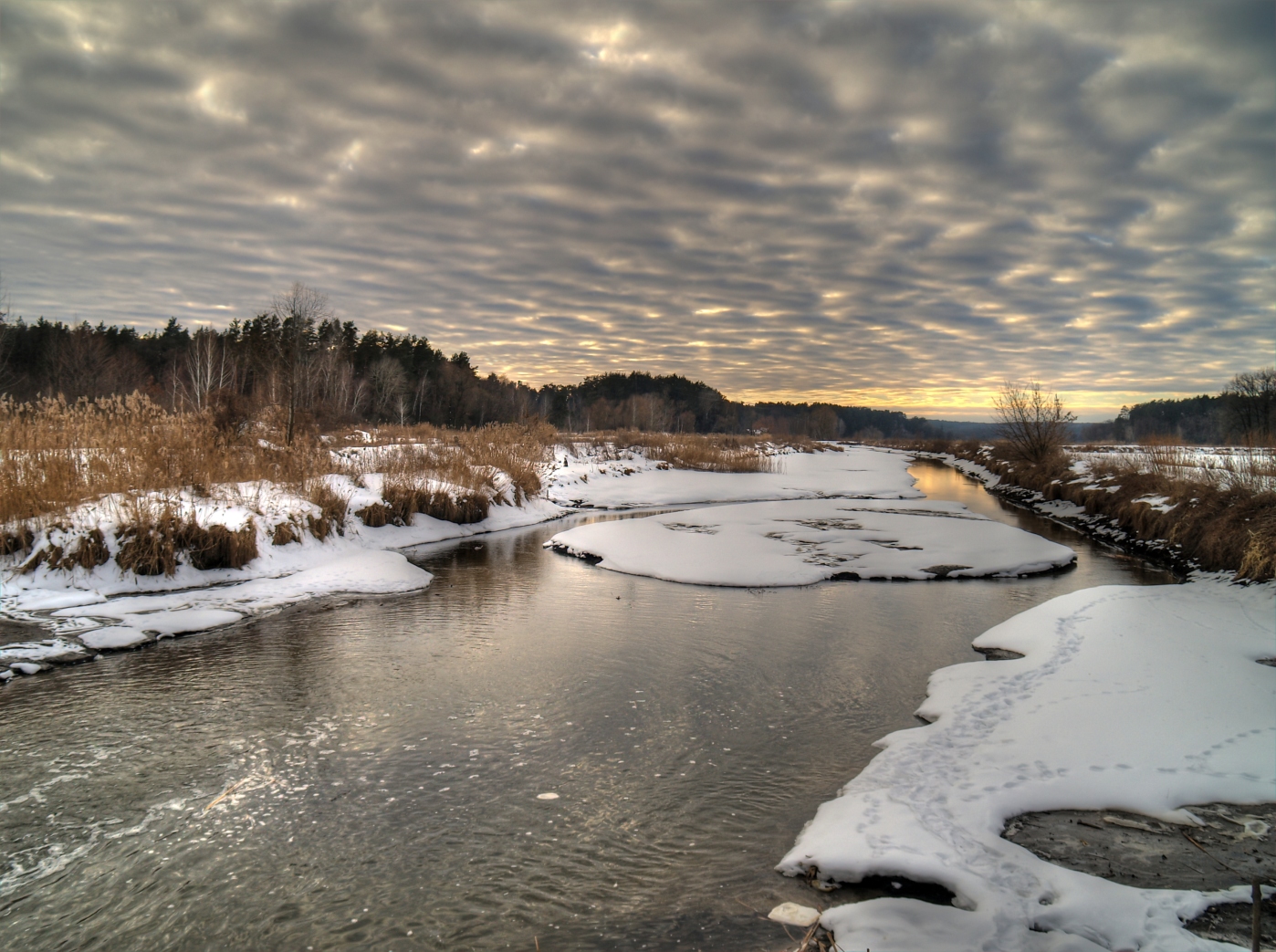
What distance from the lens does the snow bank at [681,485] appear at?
2203cm

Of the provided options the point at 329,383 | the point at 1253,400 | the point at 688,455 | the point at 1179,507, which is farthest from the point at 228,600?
the point at 1253,400

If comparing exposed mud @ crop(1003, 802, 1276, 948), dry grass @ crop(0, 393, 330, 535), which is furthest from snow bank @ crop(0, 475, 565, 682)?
exposed mud @ crop(1003, 802, 1276, 948)

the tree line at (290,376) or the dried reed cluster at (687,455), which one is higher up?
the tree line at (290,376)

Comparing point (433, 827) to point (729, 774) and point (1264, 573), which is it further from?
point (1264, 573)

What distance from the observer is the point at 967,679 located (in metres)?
5.76

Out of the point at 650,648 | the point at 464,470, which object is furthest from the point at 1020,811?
the point at 464,470

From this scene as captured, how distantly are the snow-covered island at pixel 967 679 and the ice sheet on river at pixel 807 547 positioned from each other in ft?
0.23

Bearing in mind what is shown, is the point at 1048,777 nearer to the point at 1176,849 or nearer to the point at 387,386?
the point at 1176,849

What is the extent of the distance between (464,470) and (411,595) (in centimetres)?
746

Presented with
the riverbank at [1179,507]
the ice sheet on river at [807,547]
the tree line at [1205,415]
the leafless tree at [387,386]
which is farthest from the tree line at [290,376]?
the tree line at [1205,415]

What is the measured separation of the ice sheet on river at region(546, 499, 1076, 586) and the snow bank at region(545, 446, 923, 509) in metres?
4.64

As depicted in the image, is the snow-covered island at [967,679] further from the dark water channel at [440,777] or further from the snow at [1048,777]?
the dark water channel at [440,777]

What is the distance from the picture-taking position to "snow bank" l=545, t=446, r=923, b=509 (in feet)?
72.3

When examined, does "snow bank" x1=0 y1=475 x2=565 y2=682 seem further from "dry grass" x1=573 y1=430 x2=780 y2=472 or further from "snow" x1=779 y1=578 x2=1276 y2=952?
Result: "dry grass" x1=573 y1=430 x2=780 y2=472
